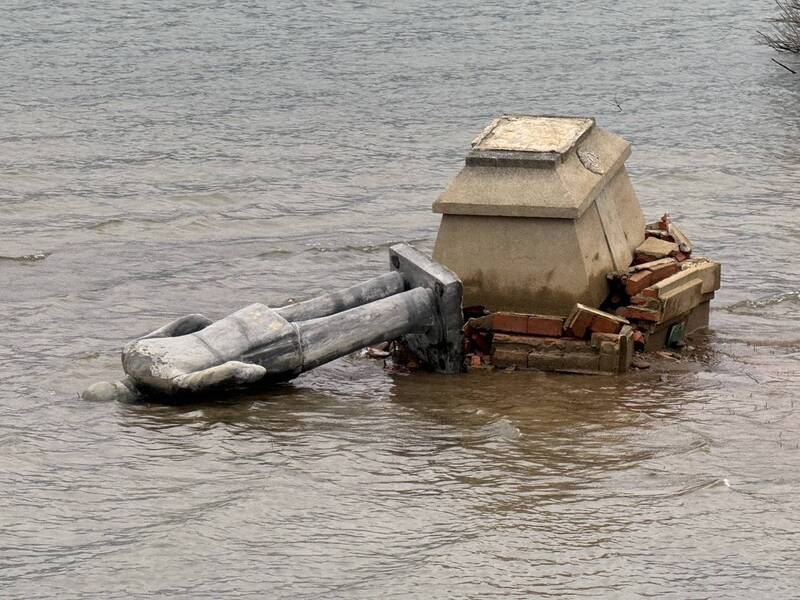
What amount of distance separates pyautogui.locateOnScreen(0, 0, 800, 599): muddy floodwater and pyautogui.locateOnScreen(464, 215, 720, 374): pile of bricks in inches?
8.1

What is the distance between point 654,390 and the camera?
870cm

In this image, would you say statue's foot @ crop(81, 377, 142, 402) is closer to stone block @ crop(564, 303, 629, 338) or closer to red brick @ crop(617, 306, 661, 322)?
stone block @ crop(564, 303, 629, 338)

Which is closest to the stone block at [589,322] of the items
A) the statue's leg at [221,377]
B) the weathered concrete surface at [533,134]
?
the weathered concrete surface at [533,134]

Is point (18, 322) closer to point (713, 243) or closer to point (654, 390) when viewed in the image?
point (654, 390)

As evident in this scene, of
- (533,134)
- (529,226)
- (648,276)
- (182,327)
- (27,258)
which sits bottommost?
(27,258)

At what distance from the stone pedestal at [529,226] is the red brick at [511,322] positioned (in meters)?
0.13

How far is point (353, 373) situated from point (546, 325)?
123 cm

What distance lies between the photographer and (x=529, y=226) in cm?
895

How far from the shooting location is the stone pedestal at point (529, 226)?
29.2ft

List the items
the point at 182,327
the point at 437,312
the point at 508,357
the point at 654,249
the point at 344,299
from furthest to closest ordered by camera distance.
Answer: the point at 654,249 < the point at 508,357 < the point at 344,299 < the point at 437,312 < the point at 182,327

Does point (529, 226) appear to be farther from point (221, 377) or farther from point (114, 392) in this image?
point (114, 392)

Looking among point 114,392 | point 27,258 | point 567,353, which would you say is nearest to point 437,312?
point 567,353

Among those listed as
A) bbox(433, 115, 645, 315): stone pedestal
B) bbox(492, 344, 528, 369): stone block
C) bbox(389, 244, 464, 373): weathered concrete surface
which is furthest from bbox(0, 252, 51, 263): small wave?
bbox(492, 344, 528, 369): stone block

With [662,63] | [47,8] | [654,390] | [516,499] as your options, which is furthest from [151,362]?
[47,8]
